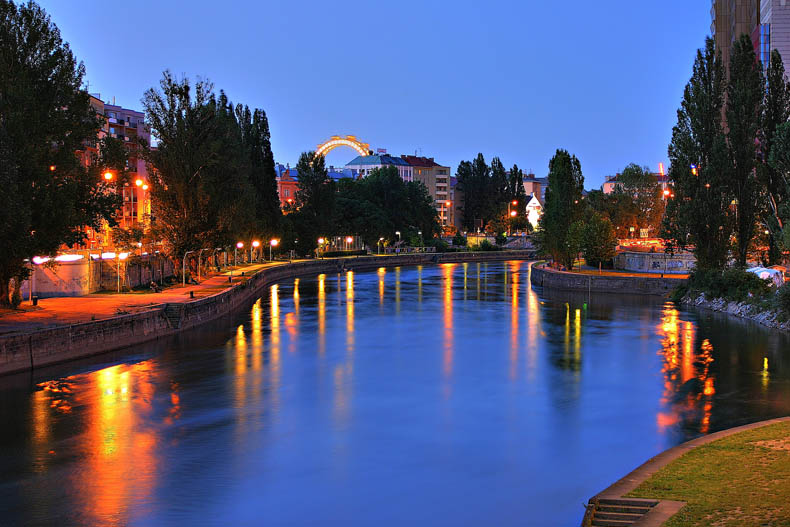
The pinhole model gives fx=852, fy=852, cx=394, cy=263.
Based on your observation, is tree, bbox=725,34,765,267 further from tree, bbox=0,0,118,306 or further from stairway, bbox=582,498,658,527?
stairway, bbox=582,498,658,527

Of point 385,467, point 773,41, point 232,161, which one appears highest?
point 773,41

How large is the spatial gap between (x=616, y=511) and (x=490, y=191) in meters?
159

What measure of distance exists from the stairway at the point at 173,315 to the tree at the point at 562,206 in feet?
149

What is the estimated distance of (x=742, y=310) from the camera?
50625mm

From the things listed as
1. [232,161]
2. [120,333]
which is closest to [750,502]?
[120,333]

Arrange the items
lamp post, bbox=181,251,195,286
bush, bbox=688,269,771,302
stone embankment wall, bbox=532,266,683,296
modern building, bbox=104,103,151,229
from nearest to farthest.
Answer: bush, bbox=688,269,771,302, lamp post, bbox=181,251,195,286, stone embankment wall, bbox=532,266,683,296, modern building, bbox=104,103,151,229

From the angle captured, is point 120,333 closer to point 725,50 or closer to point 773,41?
point 773,41

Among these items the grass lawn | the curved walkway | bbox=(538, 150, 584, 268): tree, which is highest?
bbox=(538, 150, 584, 268): tree

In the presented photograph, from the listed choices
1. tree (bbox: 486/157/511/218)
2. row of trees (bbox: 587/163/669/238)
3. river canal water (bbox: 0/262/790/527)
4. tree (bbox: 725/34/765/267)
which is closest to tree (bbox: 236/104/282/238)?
river canal water (bbox: 0/262/790/527)

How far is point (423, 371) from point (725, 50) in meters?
114

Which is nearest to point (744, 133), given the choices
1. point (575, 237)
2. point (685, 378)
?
point (575, 237)

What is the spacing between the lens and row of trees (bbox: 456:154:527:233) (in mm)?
170625

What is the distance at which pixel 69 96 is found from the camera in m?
38.7

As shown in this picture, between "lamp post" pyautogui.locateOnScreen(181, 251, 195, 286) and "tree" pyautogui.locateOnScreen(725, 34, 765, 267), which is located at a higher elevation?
"tree" pyautogui.locateOnScreen(725, 34, 765, 267)
